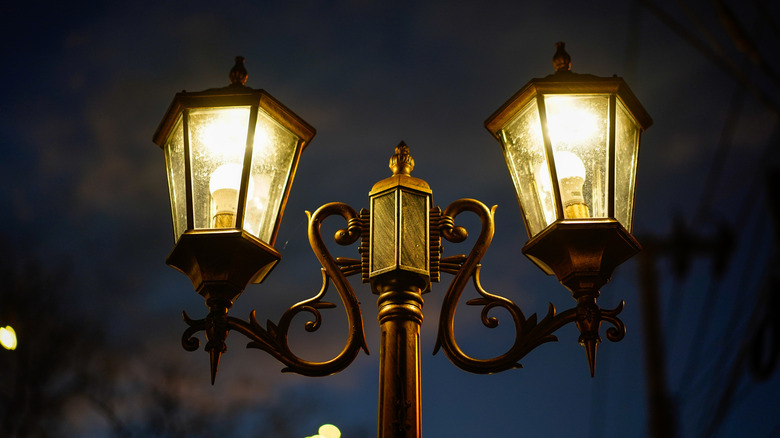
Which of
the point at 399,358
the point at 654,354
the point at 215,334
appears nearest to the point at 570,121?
the point at 399,358

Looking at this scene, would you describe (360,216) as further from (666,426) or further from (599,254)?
(666,426)

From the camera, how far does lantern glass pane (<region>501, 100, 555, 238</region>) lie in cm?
338

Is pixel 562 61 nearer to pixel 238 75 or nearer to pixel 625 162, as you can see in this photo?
pixel 625 162

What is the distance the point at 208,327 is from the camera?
3.32 meters

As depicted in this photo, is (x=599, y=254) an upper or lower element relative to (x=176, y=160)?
lower

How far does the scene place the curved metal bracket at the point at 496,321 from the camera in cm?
320

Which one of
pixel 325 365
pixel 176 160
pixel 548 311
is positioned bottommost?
pixel 325 365

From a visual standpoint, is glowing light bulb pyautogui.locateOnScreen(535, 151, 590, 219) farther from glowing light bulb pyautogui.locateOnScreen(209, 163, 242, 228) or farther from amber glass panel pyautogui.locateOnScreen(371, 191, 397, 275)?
glowing light bulb pyautogui.locateOnScreen(209, 163, 242, 228)

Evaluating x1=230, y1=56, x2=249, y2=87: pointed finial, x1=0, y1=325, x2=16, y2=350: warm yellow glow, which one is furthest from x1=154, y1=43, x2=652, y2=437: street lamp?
x1=0, y1=325, x2=16, y2=350: warm yellow glow

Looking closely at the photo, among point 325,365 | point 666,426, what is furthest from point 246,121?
point 666,426

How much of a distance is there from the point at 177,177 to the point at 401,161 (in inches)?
39.7

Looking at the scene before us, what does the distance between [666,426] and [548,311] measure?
10.6 feet

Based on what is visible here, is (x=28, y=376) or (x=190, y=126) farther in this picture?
(x=28, y=376)

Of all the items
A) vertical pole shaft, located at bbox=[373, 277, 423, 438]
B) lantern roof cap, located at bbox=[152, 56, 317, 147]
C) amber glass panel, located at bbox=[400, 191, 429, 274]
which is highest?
lantern roof cap, located at bbox=[152, 56, 317, 147]
